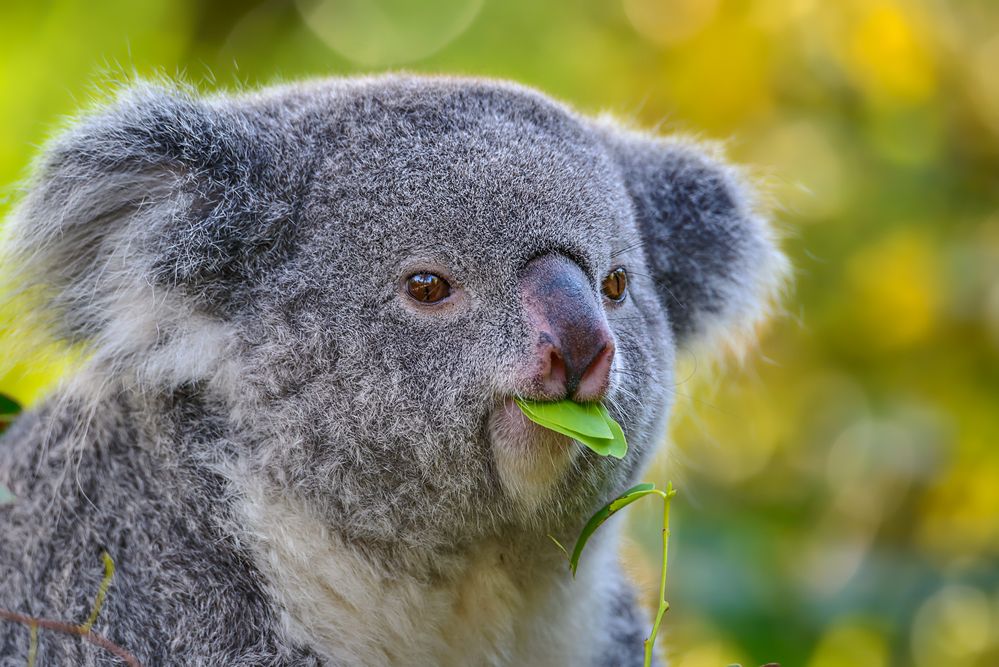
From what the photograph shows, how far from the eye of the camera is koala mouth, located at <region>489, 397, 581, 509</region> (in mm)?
2547

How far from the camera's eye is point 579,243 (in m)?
2.79

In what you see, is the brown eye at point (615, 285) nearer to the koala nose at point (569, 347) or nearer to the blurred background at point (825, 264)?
the koala nose at point (569, 347)

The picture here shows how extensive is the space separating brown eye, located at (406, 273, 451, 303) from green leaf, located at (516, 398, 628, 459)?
328 millimetres

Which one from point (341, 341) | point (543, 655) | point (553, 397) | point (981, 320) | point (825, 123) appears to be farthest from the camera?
point (825, 123)

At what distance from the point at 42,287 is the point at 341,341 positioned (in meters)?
0.79

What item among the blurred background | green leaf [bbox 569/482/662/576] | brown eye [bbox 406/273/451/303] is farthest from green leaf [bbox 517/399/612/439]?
the blurred background

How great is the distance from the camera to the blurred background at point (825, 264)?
A: 4.90 metres

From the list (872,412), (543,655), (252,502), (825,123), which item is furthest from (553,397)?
(825,123)

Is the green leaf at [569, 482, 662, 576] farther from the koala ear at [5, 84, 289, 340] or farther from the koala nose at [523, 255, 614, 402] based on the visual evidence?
the koala ear at [5, 84, 289, 340]

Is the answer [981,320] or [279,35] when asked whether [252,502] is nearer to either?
[981,320]

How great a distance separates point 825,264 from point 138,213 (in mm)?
4104

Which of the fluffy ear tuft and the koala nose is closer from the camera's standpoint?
the koala nose

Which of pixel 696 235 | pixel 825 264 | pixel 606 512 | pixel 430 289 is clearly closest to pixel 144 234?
pixel 430 289

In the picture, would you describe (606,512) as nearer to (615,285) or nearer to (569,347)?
(569,347)
